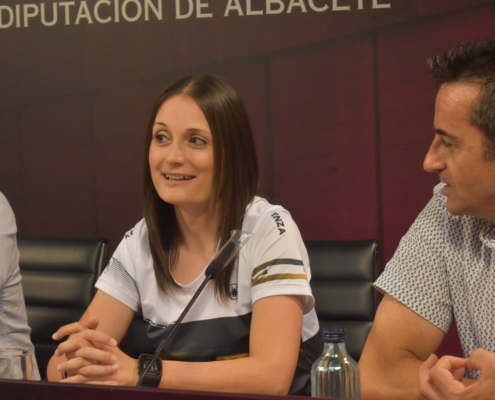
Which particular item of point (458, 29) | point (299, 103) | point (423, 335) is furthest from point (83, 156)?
point (423, 335)

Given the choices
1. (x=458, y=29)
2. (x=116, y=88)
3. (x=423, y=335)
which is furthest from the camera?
(x=116, y=88)

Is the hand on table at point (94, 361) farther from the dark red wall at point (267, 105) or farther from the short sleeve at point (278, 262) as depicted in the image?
the dark red wall at point (267, 105)

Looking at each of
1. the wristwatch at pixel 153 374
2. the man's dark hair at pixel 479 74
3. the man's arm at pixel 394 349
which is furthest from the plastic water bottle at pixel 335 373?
the man's dark hair at pixel 479 74

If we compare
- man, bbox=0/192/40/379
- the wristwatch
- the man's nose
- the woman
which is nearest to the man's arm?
the woman

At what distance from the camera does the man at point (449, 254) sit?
157 cm

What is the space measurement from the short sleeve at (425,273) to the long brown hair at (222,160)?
18.4 inches

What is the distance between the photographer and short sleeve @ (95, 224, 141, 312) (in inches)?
81.0

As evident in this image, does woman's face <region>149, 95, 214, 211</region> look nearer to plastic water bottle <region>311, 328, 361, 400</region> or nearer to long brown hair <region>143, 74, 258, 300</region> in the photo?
long brown hair <region>143, 74, 258, 300</region>

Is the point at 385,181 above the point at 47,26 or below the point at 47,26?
below

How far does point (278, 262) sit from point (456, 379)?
2.02ft

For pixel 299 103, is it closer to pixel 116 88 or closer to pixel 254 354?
pixel 116 88

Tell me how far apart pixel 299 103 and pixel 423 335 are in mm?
1441

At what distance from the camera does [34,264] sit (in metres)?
2.52

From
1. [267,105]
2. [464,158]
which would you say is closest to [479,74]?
[464,158]
